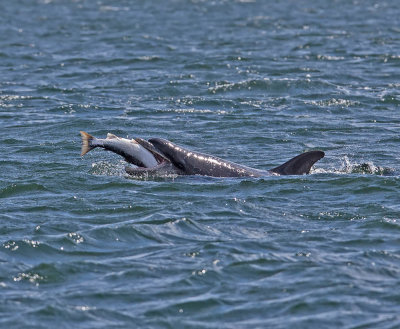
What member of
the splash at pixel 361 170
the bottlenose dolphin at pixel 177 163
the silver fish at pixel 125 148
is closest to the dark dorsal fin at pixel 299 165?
the bottlenose dolphin at pixel 177 163

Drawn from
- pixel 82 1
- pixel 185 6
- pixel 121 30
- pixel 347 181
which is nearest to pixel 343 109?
pixel 347 181

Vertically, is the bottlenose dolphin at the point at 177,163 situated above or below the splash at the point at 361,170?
above

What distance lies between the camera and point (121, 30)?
122 feet

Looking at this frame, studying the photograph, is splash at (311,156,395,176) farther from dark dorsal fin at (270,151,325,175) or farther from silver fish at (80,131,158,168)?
silver fish at (80,131,158,168)

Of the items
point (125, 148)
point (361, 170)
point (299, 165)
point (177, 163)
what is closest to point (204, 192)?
point (177, 163)

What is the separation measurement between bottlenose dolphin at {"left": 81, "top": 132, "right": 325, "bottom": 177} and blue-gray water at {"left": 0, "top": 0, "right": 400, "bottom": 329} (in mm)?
240

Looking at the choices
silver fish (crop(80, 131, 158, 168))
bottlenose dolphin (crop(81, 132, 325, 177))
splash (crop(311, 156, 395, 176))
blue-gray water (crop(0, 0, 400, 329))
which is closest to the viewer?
blue-gray water (crop(0, 0, 400, 329))

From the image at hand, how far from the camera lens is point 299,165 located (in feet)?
49.4

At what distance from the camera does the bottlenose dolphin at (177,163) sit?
588 inches

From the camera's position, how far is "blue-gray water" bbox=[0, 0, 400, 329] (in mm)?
9945

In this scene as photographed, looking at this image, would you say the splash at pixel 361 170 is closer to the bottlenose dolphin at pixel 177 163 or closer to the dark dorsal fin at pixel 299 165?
the dark dorsal fin at pixel 299 165

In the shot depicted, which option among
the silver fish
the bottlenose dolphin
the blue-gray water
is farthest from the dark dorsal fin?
the silver fish

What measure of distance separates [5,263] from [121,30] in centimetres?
2689

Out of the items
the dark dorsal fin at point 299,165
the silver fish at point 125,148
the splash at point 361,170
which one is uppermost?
the silver fish at point 125,148
